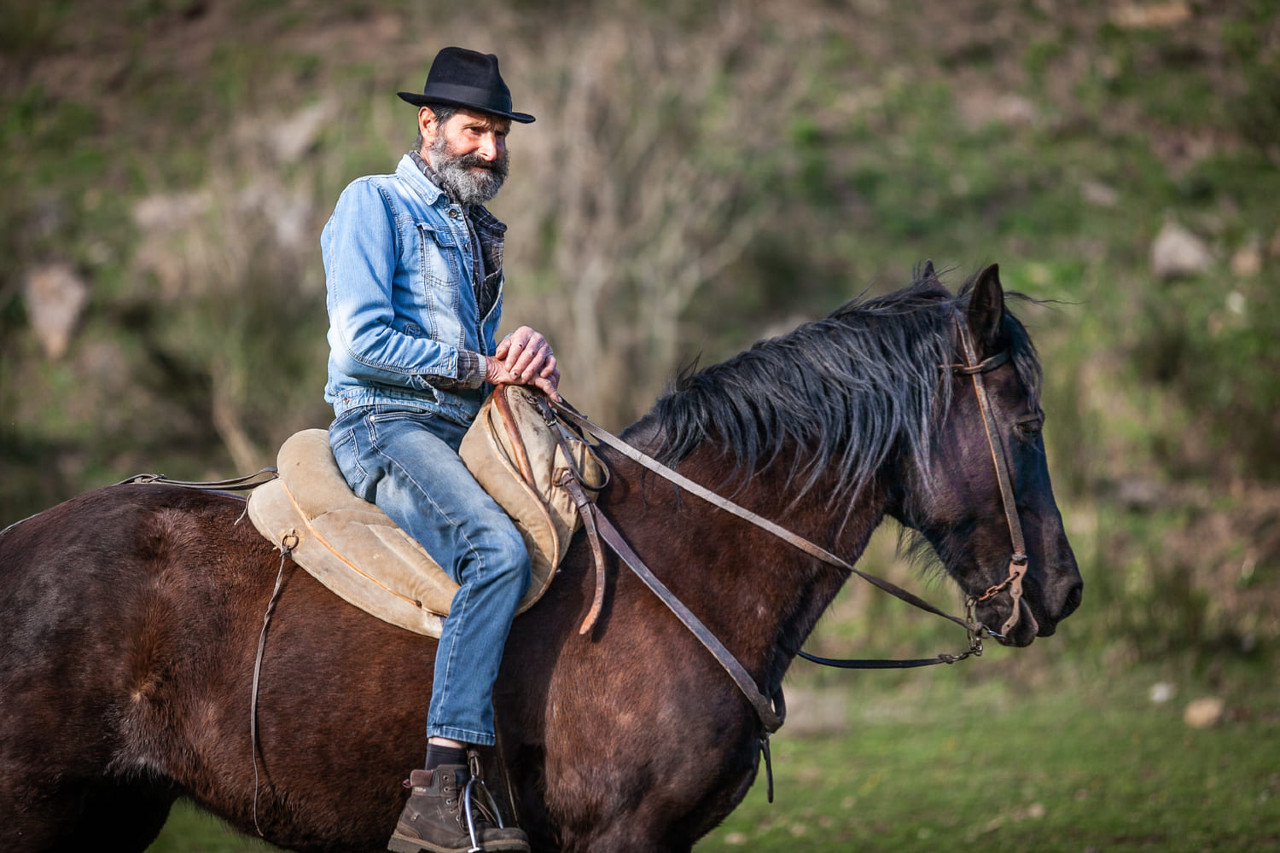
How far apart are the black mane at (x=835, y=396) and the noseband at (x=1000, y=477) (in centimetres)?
6

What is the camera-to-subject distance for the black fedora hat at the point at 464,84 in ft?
11.8

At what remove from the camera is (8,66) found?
57.9 feet

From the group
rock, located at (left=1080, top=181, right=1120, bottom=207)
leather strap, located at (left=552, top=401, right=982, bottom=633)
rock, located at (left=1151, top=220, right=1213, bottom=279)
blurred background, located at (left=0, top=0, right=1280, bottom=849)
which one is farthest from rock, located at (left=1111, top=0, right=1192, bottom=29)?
leather strap, located at (left=552, top=401, right=982, bottom=633)

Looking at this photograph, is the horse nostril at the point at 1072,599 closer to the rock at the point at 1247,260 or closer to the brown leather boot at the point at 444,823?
the brown leather boot at the point at 444,823

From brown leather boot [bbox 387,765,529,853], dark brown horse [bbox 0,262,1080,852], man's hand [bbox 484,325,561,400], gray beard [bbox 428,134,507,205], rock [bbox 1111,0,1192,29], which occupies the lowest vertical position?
brown leather boot [bbox 387,765,529,853]

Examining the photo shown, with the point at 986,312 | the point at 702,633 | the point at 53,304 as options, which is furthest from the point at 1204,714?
the point at 53,304

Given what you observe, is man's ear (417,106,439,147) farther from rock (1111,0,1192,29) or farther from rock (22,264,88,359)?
rock (1111,0,1192,29)

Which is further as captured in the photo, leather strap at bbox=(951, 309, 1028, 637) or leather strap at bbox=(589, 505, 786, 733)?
leather strap at bbox=(951, 309, 1028, 637)

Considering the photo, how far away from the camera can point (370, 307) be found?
3359 mm

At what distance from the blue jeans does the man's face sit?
833 mm

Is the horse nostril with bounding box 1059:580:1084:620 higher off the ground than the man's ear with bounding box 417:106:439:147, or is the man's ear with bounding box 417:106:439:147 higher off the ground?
the man's ear with bounding box 417:106:439:147

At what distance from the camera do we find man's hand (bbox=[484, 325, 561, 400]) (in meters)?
3.53

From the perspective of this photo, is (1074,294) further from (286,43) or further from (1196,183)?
(286,43)

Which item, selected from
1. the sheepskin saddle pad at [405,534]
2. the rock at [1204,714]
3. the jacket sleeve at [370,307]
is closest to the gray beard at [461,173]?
the jacket sleeve at [370,307]
